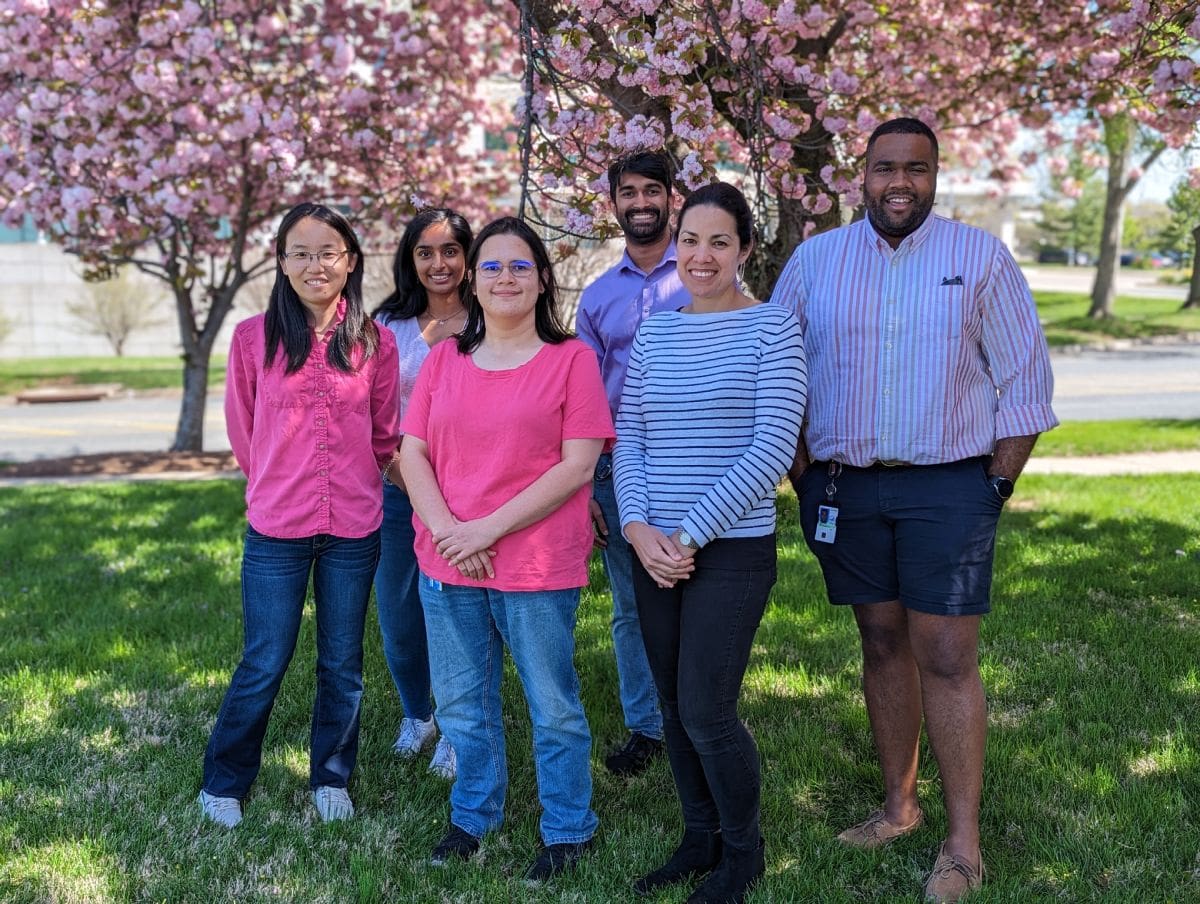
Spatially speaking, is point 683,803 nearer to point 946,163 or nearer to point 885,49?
point 885,49

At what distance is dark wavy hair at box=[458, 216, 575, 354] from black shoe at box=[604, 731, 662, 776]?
164 cm

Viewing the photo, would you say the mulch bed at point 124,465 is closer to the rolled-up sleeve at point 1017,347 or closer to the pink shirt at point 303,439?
the pink shirt at point 303,439

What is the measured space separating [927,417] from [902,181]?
2.21ft

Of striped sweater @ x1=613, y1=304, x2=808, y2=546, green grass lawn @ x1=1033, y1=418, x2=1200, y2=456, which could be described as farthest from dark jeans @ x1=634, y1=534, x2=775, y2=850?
green grass lawn @ x1=1033, y1=418, x2=1200, y2=456

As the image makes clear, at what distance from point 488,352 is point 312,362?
67 cm

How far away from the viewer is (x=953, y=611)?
311cm

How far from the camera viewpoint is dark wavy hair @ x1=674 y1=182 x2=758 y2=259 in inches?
122

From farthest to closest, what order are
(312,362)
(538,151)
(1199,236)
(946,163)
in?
1. (946,163)
2. (1199,236)
3. (538,151)
4. (312,362)

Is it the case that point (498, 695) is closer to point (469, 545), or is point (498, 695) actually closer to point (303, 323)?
point (469, 545)

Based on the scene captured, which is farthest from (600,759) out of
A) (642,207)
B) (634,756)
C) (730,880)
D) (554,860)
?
(642,207)

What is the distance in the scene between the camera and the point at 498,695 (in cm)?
354

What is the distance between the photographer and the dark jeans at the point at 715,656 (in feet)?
9.84

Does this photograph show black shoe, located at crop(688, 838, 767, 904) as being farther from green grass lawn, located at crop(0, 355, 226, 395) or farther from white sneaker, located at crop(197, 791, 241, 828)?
green grass lawn, located at crop(0, 355, 226, 395)

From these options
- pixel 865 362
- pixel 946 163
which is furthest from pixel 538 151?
A: pixel 946 163
